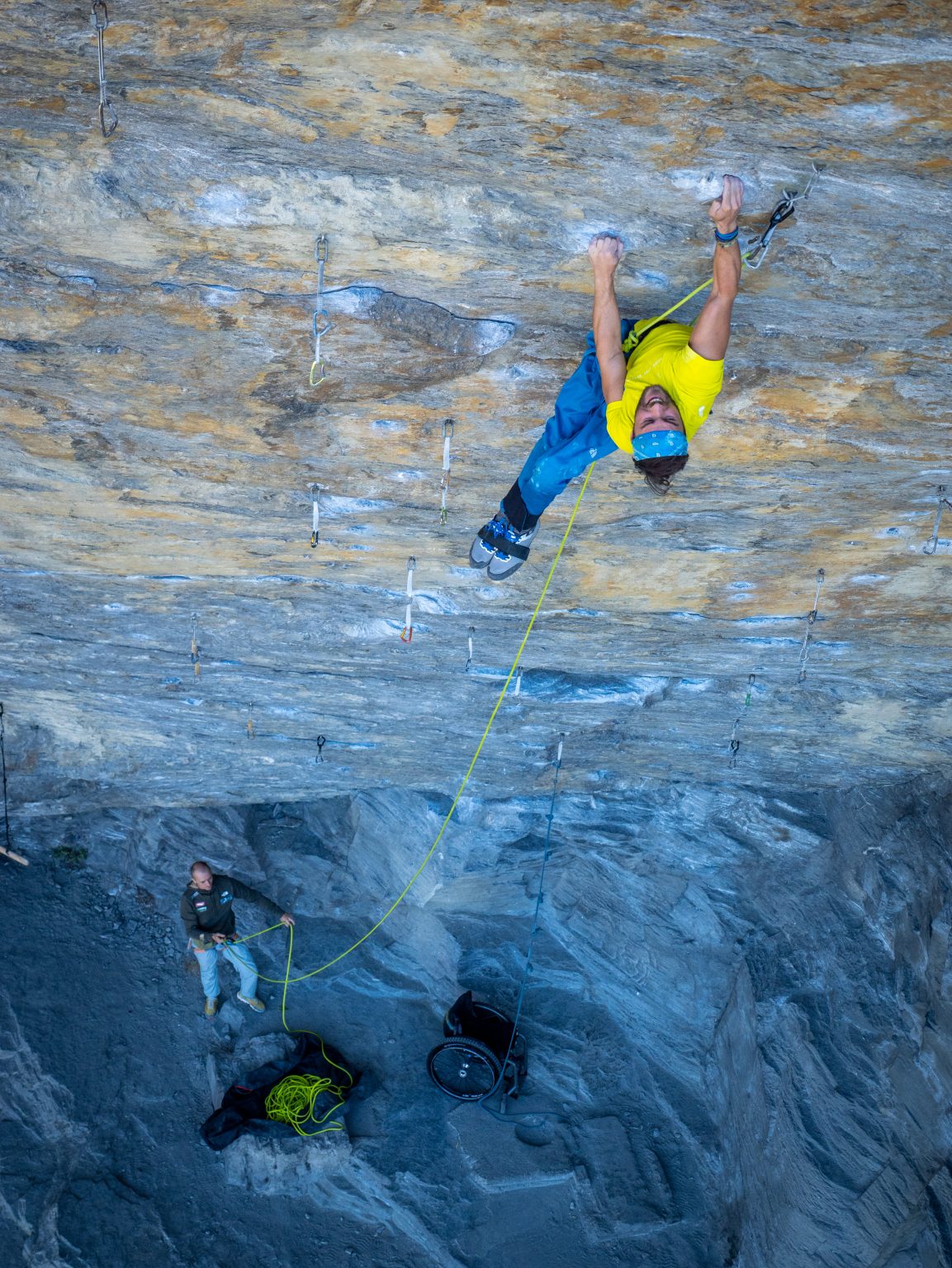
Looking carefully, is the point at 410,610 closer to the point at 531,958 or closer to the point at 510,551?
the point at 510,551

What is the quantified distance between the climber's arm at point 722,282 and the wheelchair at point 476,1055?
18.8 feet

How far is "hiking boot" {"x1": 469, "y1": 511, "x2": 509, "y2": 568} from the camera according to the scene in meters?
4.11

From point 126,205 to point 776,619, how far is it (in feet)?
12.6

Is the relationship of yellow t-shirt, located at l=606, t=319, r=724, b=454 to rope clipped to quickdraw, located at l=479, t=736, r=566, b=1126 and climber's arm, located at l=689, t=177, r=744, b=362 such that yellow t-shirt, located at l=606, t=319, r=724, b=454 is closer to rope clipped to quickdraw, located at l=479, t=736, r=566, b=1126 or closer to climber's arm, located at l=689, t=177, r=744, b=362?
climber's arm, located at l=689, t=177, r=744, b=362

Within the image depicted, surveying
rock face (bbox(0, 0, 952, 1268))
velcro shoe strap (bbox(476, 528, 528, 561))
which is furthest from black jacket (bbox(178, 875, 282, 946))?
velcro shoe strap (bbox(476, 528, 528, 561))

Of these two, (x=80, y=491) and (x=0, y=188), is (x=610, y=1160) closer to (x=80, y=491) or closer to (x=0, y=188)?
(x=80, y=491)

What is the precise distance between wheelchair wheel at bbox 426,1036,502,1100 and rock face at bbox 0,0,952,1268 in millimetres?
196

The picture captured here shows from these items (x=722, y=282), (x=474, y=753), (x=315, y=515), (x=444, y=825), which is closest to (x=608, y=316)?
(x=722, y=282)

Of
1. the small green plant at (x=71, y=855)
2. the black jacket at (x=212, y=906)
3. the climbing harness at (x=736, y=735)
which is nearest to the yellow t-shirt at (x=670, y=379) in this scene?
the climbing harness at (x=736, y=735)

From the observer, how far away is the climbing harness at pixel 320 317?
3.23 metres

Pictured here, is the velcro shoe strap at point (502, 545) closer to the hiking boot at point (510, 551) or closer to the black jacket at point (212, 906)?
the hiking boot at point (510, 551)

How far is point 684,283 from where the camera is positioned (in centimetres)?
329

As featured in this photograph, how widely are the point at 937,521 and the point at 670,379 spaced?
2060mm

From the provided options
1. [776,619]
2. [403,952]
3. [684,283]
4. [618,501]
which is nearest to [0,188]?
[684,283]
